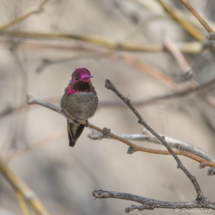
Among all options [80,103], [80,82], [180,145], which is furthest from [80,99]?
[180,145]

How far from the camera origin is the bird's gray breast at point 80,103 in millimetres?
2512

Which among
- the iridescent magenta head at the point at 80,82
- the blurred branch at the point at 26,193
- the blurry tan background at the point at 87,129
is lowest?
the blurred branch at the point at 26,193

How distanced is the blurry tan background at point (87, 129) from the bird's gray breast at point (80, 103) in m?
1.08

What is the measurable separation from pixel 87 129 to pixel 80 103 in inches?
64.7

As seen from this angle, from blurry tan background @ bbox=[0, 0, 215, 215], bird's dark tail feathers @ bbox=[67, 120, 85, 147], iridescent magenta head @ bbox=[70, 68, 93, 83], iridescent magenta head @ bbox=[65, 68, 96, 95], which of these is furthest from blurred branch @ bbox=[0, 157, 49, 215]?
blurry tan background @ bbox=[0, 0, 215, 215]

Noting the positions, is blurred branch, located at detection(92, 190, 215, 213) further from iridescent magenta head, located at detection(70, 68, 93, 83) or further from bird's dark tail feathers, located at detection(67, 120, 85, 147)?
bird's dark tail feathers, located at detection(67, 120, 85, 147)

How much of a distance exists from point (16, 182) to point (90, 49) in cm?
233

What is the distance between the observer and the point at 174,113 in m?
4.61

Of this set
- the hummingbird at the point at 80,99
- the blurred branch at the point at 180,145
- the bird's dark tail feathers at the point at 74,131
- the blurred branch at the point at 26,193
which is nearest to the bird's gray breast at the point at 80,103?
the hummingbird at the point at 80,99

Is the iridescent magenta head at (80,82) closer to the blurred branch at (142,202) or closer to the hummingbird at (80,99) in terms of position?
the hummingbird at (80,99)

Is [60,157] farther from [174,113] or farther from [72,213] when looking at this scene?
[174,113]

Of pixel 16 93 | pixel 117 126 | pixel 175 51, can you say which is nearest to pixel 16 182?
pixel 16 93

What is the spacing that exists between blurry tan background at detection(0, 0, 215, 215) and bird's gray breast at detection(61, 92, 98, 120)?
108 centimetres

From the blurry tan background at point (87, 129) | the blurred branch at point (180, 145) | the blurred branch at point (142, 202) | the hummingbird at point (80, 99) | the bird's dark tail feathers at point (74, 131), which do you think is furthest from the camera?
the blurry tan background at point (87, 129)
